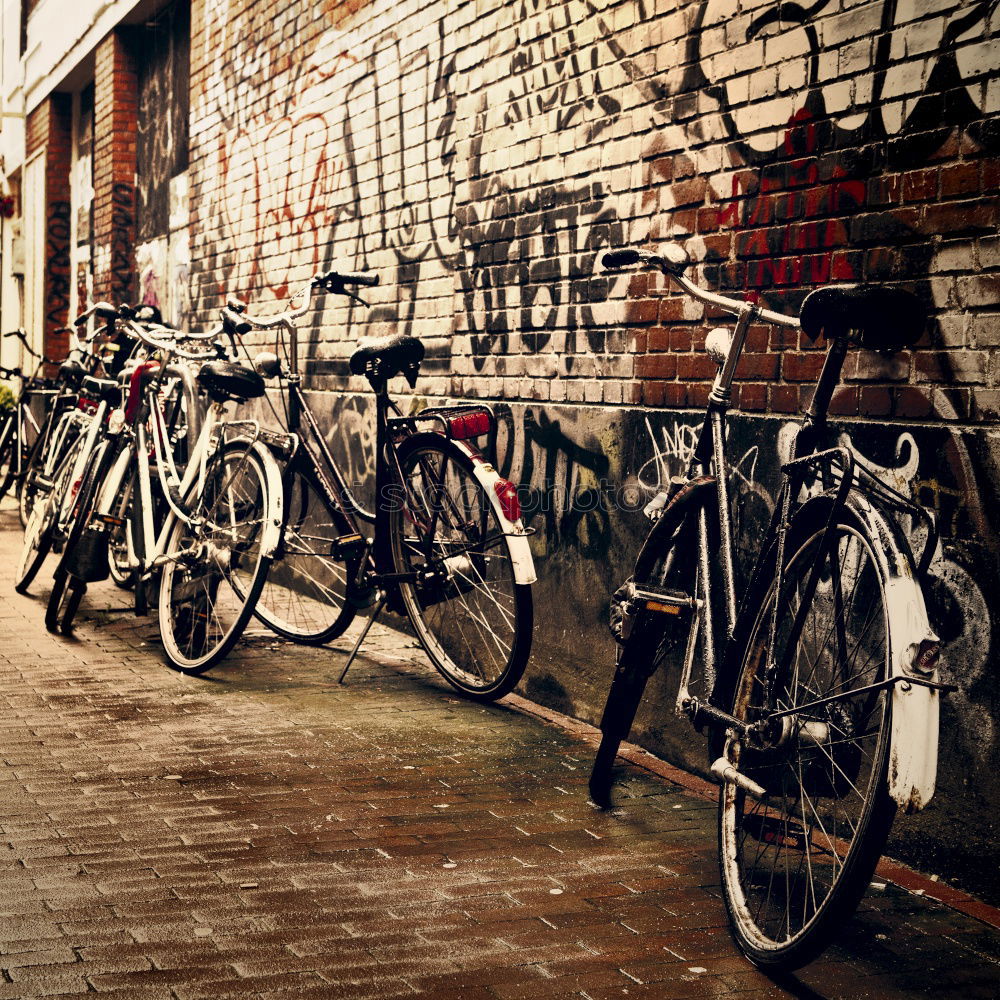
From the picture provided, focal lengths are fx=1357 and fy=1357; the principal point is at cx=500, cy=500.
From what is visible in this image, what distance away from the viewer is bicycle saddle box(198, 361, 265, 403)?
5.95m

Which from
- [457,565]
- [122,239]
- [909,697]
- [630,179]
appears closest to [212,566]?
[457,565]

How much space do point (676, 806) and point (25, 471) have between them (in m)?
7.62

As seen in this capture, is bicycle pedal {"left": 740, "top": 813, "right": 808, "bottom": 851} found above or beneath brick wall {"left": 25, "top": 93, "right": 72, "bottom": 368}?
beneath

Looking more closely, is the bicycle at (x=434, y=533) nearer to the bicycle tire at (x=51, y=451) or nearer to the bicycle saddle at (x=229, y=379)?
the bicycle saddle at (x=229, y=379)

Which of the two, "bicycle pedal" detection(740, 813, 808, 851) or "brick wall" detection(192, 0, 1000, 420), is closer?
"bicycle pedal" detection(740, 813, 808, 851)

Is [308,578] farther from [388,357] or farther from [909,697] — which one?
[909,697]

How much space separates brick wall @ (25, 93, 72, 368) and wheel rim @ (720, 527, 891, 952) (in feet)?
49.2

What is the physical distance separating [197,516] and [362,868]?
276 centimetres

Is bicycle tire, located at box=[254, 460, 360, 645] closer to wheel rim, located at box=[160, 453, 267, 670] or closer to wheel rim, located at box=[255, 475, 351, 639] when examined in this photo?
wheel rim, located at box=[255, 475, 351, 639]

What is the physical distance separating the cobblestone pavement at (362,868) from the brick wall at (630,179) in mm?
1348

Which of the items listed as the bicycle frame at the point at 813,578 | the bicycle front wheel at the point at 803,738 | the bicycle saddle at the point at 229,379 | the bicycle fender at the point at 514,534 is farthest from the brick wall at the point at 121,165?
the bicycle front wheel at the point at 803,738

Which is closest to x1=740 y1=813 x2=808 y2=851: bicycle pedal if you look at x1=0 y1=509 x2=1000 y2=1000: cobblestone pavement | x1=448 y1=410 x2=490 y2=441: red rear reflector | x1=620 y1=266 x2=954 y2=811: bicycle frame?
x1=620 y1=266 x2=954 y2=811: bicycle frame

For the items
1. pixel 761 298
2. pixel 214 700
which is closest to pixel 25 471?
pixel 214 700

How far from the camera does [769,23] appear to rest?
4324 mm
